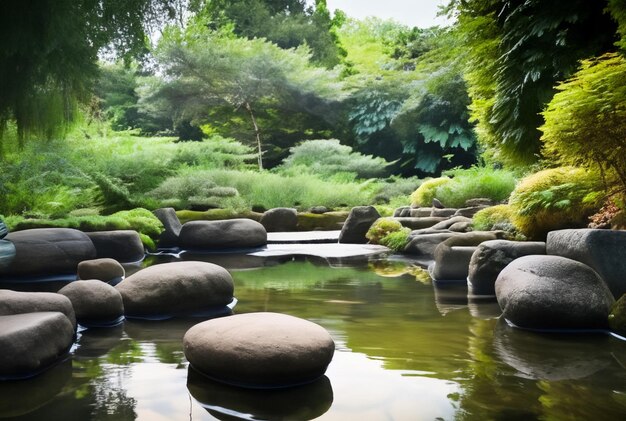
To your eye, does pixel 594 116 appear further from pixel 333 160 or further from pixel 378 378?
pixel 333 160

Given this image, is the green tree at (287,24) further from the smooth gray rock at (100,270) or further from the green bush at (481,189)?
the smooth gray rock at (100,270)

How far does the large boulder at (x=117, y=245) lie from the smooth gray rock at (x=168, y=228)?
177cm

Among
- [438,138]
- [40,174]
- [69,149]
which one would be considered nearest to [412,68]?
[438,138]

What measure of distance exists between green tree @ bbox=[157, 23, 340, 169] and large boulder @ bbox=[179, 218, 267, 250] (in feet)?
33.2

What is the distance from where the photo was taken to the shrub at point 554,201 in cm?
676

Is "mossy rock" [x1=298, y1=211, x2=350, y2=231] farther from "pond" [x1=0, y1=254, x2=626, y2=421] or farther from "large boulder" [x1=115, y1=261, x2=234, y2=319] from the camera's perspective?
"pond" [x1=0, y1=254, x2=626, y2=421]

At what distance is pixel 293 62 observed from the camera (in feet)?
76.3

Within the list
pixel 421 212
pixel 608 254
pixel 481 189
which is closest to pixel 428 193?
pixel 481 189

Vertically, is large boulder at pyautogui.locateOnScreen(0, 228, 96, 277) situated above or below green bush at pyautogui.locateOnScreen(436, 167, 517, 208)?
below

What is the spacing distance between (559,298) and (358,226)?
322 inches

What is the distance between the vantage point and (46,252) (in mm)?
8398

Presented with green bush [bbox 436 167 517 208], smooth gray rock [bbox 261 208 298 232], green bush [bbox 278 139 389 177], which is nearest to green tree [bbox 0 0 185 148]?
smooth gray rock [bbox 261 208 298 232]

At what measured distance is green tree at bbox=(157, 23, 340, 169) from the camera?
22.5 meters

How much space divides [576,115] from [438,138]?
18.2 m
